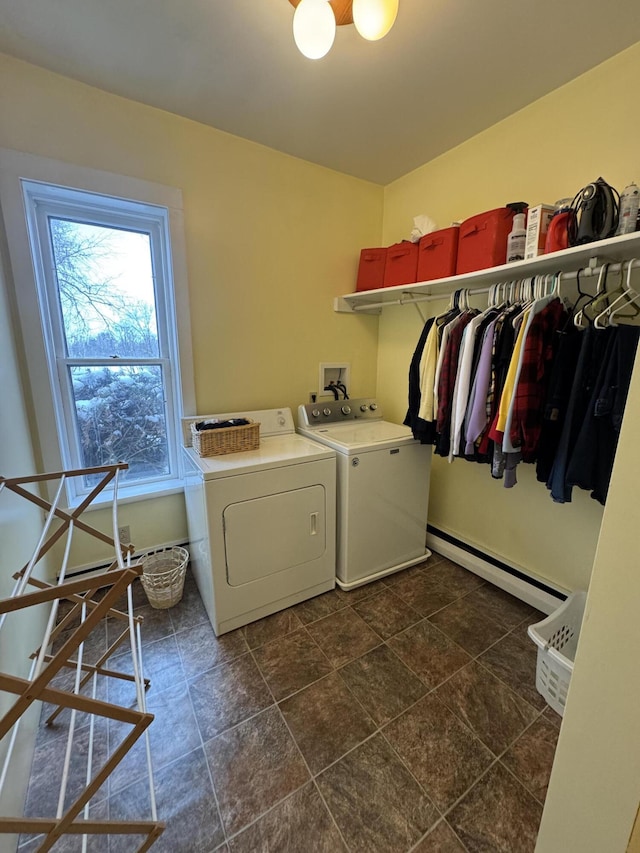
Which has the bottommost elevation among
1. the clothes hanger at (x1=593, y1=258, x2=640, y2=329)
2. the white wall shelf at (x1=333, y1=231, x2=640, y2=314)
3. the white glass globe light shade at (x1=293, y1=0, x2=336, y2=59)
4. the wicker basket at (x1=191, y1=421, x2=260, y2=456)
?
the wicker basket at (x1=191, y1=421, x2=260, y2=456)

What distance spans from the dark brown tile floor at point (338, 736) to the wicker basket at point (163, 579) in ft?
0.27

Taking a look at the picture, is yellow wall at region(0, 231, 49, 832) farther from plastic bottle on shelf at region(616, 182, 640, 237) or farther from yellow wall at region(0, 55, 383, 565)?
plastic bottle on shelf at region(616, 182, 640, 237)

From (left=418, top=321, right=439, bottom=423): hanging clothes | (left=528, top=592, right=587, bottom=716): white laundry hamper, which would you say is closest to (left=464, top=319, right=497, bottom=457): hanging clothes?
(left=418, top=321, right=439, bottom=423): hanging clothes

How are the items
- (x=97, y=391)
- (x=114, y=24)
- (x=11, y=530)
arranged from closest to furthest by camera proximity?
(x=11, y=530)
(x=114, y=24)
(x=97, y=391)

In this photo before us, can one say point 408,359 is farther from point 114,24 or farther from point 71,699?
point 71,699

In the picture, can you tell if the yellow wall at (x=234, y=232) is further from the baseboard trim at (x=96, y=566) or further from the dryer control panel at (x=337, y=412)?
the dryer control panel at (x=337, y=412)

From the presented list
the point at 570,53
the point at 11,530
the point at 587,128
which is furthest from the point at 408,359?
the point at 11,530

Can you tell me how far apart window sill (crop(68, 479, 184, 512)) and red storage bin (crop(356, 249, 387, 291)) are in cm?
184

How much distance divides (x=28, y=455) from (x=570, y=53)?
299 centimetres

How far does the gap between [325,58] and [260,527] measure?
7.01 ft

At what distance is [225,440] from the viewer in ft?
6.26

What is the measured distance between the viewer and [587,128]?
163 centimetres

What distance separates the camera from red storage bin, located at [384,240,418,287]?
2188mm

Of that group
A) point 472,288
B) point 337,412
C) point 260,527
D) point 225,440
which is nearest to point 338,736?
point 260,527
